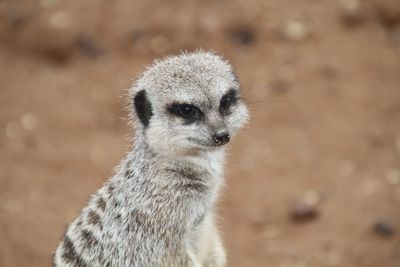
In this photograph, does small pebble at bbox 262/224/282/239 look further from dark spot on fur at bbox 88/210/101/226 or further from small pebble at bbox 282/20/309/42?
dark spot on fur at bbox 88/210/101/226

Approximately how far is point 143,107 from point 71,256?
0.64 m

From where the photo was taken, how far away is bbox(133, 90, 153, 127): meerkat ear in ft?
10.2

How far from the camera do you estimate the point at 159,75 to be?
310 cm

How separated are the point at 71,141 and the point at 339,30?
2249 mm

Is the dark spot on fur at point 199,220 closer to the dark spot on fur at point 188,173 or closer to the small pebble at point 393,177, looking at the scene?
the dark spot on fur at point 188,173

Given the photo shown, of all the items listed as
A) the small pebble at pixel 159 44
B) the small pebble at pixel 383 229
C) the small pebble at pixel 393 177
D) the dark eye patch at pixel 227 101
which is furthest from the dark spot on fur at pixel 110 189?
the small pebble at pixel 159 44

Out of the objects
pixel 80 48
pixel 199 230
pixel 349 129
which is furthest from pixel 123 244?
pixel 80 48

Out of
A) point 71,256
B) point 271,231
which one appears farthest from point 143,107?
point 271,231

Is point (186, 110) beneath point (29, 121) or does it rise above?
beneath

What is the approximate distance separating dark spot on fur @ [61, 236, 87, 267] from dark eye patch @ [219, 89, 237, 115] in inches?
30.3

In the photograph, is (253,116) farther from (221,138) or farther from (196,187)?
(221,138)

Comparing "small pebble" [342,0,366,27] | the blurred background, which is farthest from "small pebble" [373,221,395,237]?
"small pebble" [342,0,366,27]

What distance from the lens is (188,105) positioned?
295 centimetres

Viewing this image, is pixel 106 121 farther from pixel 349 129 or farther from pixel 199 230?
pixel 199 230
